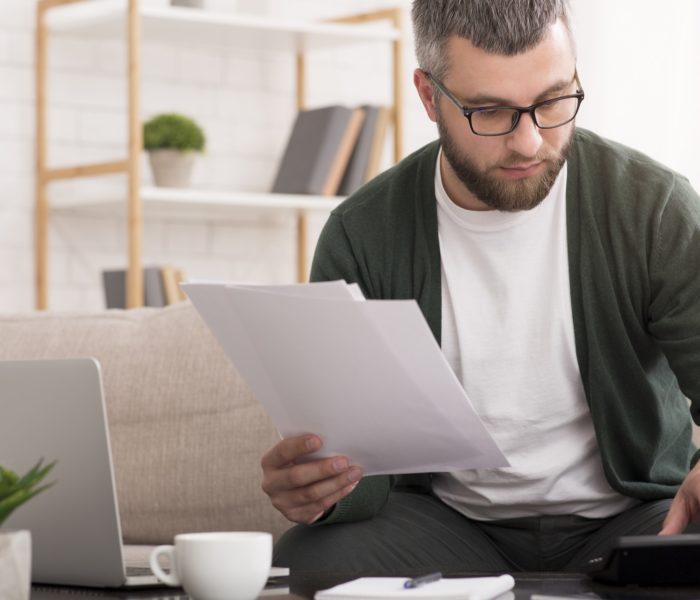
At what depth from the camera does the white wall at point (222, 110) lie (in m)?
3.27

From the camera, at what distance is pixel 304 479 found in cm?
142

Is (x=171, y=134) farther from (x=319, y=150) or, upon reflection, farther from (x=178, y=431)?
(x=178, y=431)

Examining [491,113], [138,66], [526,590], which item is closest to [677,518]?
[526,590]

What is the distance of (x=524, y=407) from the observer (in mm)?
1620

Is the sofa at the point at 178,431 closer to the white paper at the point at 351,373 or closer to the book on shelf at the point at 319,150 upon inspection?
the white paper at the point at 351,373

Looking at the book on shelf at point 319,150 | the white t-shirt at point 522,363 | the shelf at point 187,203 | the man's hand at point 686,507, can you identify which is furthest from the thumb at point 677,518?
the book on shelf at point 319,150

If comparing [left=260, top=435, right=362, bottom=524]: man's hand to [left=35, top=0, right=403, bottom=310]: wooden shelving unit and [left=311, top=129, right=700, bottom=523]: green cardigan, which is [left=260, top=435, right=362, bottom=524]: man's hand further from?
[left=35, top=0, right=403, bottom=310]: wooden shelving unit

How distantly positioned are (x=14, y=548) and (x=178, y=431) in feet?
3.30

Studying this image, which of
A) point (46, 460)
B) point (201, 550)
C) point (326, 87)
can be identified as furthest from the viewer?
point (326, 87)

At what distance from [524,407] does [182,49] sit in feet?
7.01

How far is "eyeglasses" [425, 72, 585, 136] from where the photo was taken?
152 centimetres

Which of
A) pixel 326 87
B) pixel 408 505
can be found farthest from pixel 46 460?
pixel 326 87

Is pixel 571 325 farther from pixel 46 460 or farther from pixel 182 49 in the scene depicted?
pixel 182 49

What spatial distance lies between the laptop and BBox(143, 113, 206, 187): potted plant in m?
2.12
